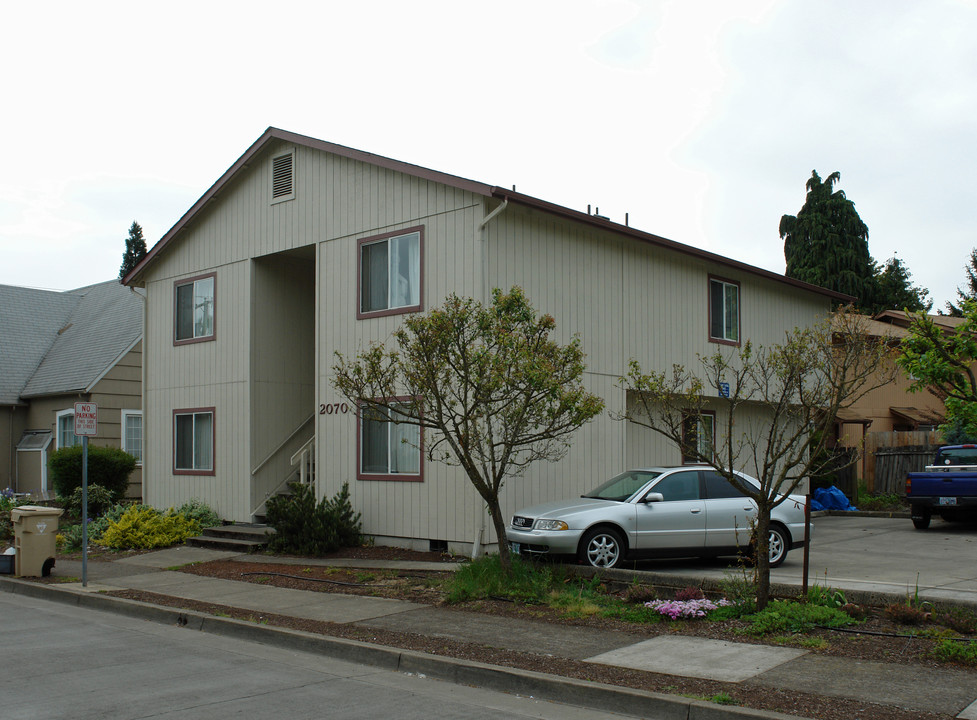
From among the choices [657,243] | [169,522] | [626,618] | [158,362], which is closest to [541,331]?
[626,618]

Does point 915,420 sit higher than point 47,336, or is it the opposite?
point 47,336

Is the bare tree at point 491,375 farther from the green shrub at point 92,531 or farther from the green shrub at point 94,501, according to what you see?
the green shrub at point 94,501

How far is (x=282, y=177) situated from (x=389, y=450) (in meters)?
6.09

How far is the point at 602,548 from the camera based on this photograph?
1202 cm

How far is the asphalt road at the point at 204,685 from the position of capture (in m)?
6.92

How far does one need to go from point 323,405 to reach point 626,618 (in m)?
8.80

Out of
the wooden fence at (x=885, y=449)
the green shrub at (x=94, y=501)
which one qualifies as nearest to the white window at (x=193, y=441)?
the green shrub at (x=94, y=501)

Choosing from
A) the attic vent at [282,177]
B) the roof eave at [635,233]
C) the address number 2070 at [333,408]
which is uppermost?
the attic vent at [282,177]

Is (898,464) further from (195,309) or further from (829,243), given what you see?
(829,243)

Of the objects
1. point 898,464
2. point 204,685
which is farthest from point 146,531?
point 898,464

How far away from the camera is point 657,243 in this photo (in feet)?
57.3

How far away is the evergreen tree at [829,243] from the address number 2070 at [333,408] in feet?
109

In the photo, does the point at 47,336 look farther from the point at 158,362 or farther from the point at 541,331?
the point at 541,331

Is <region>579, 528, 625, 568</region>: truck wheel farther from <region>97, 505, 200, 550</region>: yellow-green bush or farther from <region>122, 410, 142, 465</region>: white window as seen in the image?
<region>122, 410, 142, 465</region>: white window
